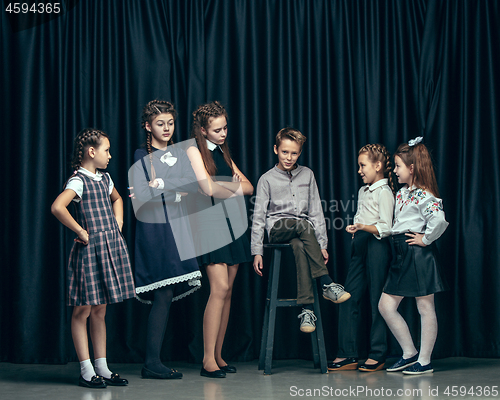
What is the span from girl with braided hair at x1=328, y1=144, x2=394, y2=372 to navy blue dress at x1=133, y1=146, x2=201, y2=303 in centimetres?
92

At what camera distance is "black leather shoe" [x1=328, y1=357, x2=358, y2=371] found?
9.04 ft

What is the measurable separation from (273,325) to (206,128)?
115 cm

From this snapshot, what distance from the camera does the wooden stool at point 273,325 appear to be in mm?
2650

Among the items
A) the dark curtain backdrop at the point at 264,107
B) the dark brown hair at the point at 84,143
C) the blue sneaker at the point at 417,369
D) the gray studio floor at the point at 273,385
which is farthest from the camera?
the dark curtain backdrop at the point at 264,107

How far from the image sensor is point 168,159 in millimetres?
2666

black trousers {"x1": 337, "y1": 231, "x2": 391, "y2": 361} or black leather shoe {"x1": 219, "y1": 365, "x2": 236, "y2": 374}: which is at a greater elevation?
black trousers {"x1": 337, "y1": 231, "x2": 391, "y2": 361}

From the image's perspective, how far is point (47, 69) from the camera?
3.14 metres

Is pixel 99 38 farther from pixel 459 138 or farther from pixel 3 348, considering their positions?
pixel 459 138

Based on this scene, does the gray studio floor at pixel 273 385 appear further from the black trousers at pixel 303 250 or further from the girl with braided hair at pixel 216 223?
the black trousers at pixel 303 250

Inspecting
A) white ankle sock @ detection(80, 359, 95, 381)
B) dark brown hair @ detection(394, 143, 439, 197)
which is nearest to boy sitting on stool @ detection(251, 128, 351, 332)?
dark brown hair @ detection(394, 143, 439, 197)

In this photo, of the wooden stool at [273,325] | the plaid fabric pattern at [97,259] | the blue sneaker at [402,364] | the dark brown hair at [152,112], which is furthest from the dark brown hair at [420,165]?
the plaid fabric pattern at [97,259]

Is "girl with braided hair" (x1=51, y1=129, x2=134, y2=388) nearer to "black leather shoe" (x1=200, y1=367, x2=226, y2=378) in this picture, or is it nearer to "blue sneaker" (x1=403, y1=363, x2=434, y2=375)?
"black leather shoe" (x1=200, y1=367, x2=226, y2=378)

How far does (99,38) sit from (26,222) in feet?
4.15

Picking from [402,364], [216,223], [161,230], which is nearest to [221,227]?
[216,223]
